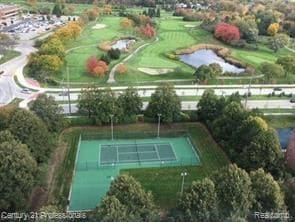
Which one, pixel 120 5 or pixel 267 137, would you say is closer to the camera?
pixel 267 137

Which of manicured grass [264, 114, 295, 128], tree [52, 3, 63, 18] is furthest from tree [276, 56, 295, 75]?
tree [52, 3, 63, 18]

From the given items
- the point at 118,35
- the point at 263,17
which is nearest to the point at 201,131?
the point at 118,35

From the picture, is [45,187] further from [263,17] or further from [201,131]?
[263,17]

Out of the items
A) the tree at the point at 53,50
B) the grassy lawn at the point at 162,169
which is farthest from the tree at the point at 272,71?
the tree at the point at 53,50

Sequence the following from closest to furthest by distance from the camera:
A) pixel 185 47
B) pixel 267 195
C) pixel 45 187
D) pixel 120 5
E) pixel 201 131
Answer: pixel 267 195 < pixel 45 187 < pixel 201 131 < pixel 185 47 < pixel 120 5

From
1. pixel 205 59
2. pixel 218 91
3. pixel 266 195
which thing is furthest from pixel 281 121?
pixel 205 59

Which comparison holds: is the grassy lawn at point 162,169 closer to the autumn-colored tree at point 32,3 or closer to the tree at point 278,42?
the tree at point 278,42

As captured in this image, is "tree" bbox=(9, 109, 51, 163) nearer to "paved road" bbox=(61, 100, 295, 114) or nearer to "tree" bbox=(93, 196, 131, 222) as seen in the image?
"tree" bbox=(93, 196, 131, 222)
